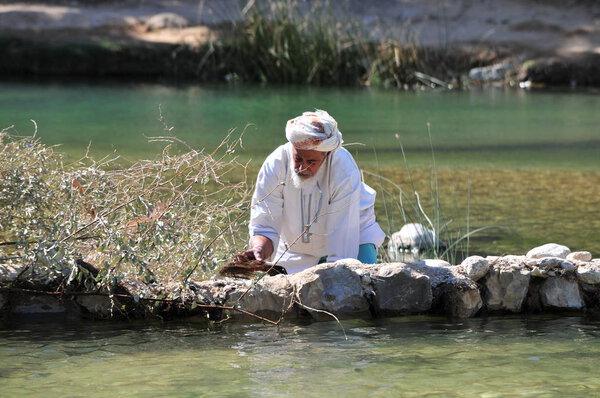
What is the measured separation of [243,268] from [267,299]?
201mm

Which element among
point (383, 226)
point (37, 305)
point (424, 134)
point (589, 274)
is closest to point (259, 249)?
point (37, 305)

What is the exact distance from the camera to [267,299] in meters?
4.77

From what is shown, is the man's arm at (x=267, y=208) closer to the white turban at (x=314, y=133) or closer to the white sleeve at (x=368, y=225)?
the white turban at (x=314, y=133)

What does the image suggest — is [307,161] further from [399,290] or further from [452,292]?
[452,292]

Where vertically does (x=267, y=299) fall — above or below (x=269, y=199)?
below

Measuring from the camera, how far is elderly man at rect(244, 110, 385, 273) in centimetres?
496

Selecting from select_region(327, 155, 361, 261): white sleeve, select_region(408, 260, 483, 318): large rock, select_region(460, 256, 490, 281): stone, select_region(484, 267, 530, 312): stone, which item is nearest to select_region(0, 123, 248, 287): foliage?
select_region(327, 155, 361, 261): white sleeve

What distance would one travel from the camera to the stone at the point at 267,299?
476cm

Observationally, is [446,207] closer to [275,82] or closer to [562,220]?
[562,220]

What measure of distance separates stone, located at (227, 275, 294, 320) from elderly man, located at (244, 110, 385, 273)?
0.18m

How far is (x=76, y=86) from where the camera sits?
16.3m

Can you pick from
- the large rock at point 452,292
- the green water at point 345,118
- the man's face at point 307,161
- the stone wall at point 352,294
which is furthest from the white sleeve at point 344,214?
the green water at point 345,118

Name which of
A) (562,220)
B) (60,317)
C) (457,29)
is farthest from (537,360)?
(457,29)

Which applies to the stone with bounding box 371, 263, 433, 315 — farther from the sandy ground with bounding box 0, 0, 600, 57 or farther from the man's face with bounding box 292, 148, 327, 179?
the sandy ground with bounding box 0, 0, 600, 57
